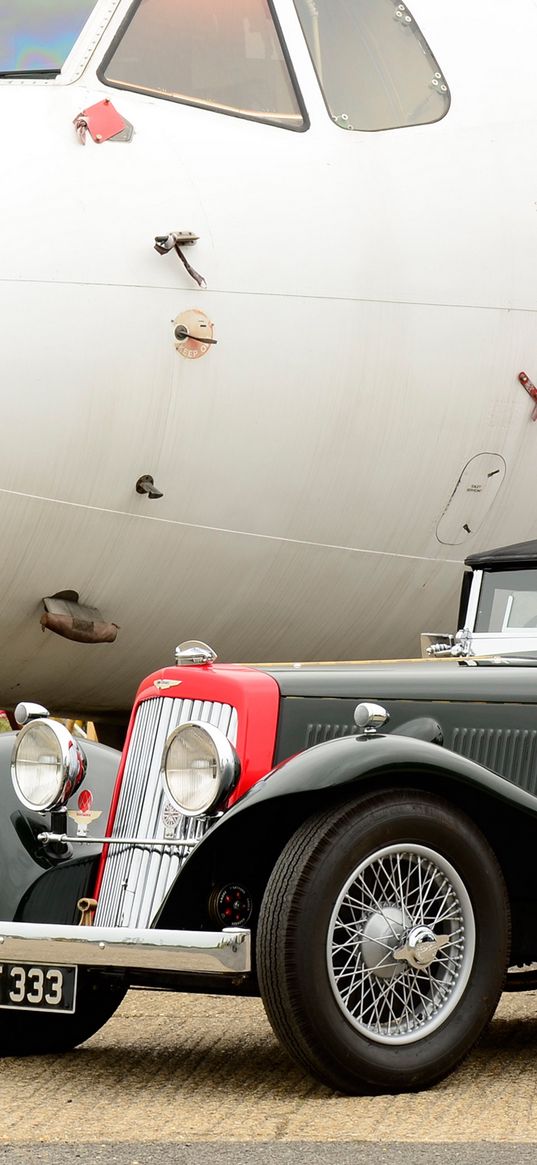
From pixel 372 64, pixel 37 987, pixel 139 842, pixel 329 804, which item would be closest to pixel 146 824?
pixel 139 842

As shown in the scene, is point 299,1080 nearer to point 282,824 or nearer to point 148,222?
point 282,824

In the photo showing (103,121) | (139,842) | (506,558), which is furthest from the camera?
(103,121)

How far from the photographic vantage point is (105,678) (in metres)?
7.10

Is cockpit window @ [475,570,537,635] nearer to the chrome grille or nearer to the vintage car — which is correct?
the vintage car

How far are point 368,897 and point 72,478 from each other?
2.53 metres

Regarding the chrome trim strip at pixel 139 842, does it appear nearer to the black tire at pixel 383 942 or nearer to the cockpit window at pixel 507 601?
the black tire at pixel 383 942

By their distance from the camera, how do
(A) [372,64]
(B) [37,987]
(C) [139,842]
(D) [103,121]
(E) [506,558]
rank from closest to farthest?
(B) [37,987]
(C) [139,842]
(E) [506,558]
(D) [103,121]
(A) [372,64]

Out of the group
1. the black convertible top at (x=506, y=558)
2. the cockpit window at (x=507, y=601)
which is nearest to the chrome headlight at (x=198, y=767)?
the cockpit window at (x=507, y=601)

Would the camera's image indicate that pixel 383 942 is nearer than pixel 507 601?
Yes

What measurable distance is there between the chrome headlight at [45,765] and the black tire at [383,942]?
863 millimetres

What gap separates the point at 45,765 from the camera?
492 cm

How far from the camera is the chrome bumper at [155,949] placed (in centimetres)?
411

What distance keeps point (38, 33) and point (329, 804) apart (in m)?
3.74

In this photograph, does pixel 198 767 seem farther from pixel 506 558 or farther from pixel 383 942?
pixel 506 558
